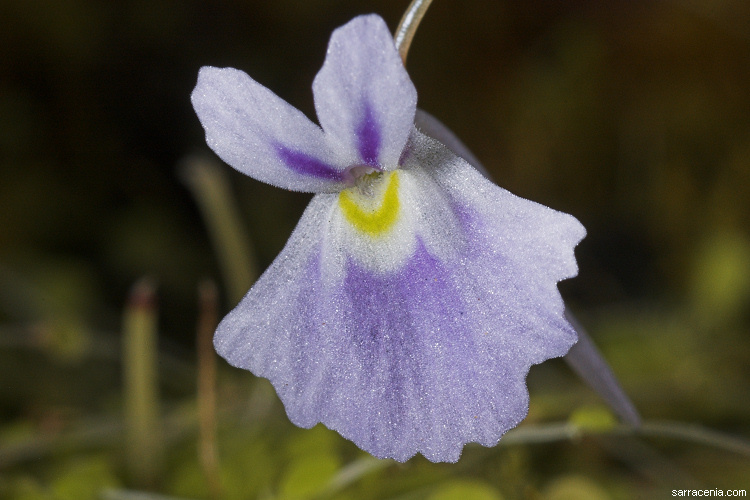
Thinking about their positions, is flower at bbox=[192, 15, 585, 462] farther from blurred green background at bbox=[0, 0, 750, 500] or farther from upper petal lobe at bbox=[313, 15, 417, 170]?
blurred green background at bbox=[0, 0, 750, 500]

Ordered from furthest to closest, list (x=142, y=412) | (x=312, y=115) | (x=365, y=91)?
(x=312, y=115)
(x=142, y=412)
(x=365, y=91)

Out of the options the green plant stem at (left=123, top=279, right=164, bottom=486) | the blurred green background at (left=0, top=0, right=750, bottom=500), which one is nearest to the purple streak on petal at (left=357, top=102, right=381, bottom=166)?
the green plant stem at (left=123, top=279, right=164, bottom=486)

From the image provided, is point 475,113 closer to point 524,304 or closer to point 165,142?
point 165,142

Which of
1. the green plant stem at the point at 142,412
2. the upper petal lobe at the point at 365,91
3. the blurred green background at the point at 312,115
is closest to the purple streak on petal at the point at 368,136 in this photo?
the upper petal lobe at the point at 365,91

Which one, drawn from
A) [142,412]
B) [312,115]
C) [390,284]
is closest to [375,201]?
[390,284]

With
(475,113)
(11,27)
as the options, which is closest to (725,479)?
(475,113)

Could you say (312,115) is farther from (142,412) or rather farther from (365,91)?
(365,91)
